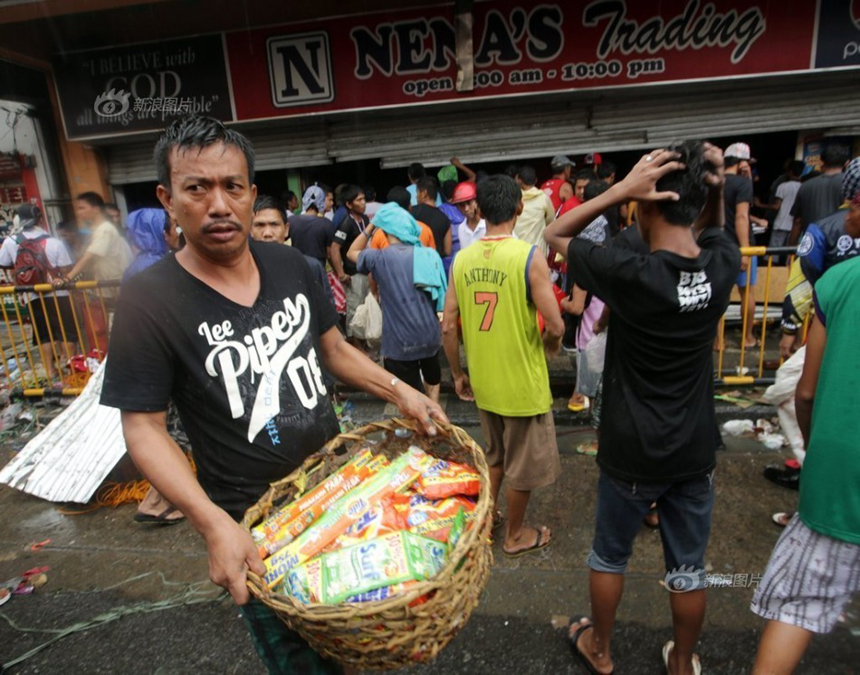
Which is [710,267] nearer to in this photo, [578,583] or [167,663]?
[578,583]

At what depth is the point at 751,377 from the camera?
15.8 feet

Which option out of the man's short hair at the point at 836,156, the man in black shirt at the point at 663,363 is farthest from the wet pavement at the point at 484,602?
the man's short hair at the point at 836,156

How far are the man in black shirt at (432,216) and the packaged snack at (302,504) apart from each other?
427 centimetres

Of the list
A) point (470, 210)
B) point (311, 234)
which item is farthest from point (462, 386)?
point (311, 234)

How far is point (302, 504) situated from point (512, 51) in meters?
7.19

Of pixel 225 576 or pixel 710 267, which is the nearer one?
pixel 225 576

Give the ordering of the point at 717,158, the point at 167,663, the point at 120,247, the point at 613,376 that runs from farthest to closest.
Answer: the point at 120,247 → the point at 167,663 → the point at 613,376 → the point at 717,158

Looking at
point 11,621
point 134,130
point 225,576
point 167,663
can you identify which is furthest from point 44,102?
point 225,576

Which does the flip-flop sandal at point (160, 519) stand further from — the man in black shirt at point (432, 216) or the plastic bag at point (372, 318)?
the man in black shirt at point (432, 216)

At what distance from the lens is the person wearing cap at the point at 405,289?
13.6ft

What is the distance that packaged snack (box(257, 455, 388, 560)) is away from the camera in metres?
1.52

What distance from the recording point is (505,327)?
2959mm

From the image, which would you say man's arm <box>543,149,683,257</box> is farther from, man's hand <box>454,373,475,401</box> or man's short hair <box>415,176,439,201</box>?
man's short hair <box>415,176,439,201</box>

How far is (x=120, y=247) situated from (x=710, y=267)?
20.4 ft
